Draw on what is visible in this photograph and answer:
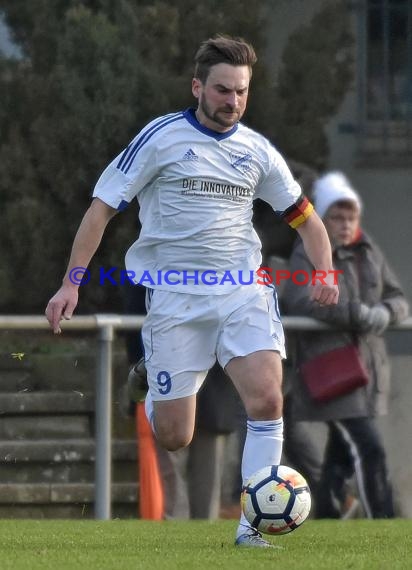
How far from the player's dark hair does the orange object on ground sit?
2.99 meters

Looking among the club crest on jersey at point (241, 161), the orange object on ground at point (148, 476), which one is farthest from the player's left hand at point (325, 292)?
the orange object on ground at point (148, 476)

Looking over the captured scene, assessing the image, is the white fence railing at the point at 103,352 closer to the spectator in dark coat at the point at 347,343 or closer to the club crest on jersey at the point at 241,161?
the spectator in dark coat at the point at 347,343

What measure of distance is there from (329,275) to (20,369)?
10.2 feet

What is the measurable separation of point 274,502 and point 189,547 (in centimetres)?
70

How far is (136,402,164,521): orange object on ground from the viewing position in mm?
9727

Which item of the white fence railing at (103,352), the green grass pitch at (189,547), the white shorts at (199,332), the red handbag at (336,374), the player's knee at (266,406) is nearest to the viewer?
the green grass pitch at (189,547)

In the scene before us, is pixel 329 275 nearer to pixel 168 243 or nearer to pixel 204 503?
pixel 168 243

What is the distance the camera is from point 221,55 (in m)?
7.23

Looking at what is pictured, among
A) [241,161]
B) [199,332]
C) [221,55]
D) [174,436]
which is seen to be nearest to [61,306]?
[199,332]

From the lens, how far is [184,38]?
455 inches

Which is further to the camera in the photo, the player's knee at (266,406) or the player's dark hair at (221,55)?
the player's dark hair at (221,55)

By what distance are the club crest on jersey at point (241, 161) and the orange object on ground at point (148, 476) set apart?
9.07 ft

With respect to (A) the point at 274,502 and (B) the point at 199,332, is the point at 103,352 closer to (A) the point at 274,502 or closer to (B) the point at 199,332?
(B) the point at 199,332

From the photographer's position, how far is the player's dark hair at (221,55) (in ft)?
23.7
